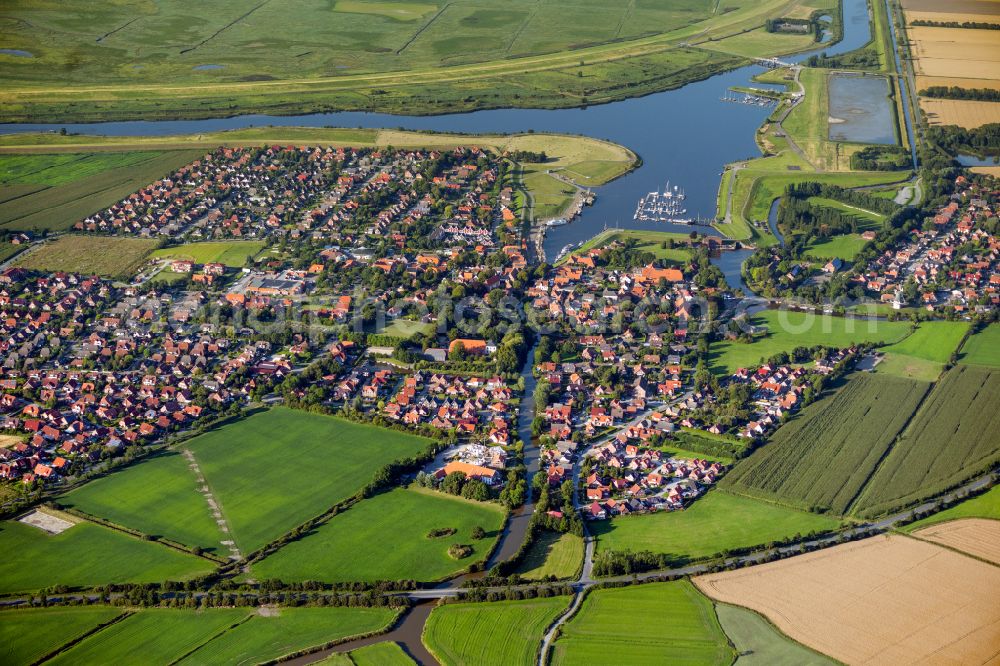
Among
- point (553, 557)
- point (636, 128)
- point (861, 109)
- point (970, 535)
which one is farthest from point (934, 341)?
point (861, 109)

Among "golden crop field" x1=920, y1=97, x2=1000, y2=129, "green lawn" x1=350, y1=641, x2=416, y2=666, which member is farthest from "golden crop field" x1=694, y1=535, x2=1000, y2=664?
"golden crop field" x1=920, y1=97, x2=1000, y2=129

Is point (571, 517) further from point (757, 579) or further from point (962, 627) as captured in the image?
point (962, 627)

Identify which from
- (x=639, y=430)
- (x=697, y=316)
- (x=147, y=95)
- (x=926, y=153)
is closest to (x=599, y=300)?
(x=697, y=316)

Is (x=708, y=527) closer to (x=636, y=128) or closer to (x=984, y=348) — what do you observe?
(x=984, y=348)

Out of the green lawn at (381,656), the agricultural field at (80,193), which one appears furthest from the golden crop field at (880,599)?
the agricultural field at (80,193)

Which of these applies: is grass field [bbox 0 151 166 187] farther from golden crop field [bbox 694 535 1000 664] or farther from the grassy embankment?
golden crop field [bbox 694 535 1000 664]
